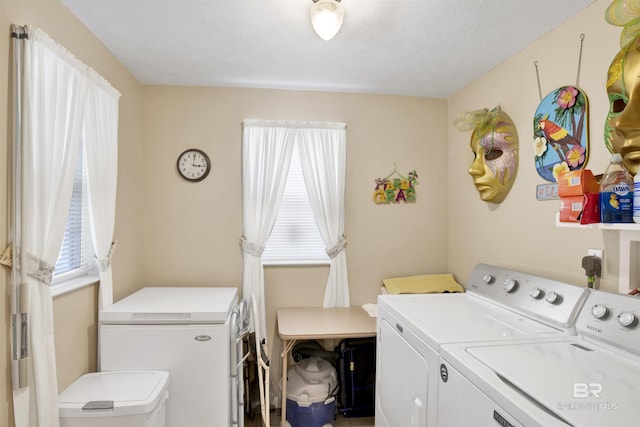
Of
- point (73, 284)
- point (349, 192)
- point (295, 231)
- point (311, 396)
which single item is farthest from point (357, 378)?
point (73, 284)

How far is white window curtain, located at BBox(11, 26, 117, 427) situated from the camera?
53.2 inches

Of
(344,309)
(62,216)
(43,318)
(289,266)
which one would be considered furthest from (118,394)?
(344,309)

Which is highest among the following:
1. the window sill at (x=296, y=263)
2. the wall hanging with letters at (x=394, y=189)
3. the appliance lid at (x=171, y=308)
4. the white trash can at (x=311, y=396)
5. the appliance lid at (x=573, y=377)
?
the wall hanging with letters at (x=394, y=189)

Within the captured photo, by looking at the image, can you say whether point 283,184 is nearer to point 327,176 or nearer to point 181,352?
point 327,176

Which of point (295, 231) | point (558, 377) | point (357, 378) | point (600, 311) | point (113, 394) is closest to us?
point (558, 377)

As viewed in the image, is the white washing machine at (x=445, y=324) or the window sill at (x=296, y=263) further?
the window sill at (x=296, y=263)

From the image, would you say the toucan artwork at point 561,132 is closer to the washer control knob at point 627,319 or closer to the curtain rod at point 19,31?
the washer control knob at point 627,319

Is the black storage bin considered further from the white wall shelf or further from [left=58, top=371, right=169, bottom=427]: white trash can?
the white wall shelf

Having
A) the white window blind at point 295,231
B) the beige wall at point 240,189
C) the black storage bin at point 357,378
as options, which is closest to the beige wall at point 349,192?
the beige wall at point 240,189

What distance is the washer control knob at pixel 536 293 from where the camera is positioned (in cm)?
160

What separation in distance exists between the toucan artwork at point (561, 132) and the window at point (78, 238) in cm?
259

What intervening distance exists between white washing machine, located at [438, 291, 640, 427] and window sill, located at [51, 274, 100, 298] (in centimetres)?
180

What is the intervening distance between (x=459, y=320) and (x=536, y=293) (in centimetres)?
38

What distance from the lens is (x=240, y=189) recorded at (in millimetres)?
2795
